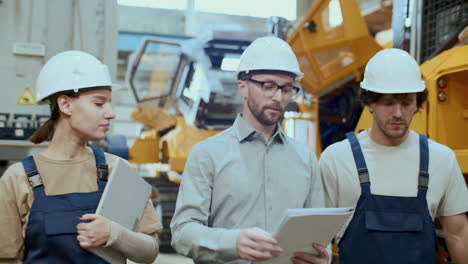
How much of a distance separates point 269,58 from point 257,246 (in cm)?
85

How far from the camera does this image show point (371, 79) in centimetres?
274

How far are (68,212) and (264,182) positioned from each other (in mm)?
774

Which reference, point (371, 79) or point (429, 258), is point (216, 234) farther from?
point (371, 79)

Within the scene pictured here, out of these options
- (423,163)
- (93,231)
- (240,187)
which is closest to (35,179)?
(93,231)

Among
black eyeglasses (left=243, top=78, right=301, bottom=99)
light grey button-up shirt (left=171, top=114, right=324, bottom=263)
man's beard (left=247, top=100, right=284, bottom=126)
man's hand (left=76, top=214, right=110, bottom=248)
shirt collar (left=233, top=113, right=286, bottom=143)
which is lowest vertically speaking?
man's hand (left=76, top=214, right=110, bottom=248)

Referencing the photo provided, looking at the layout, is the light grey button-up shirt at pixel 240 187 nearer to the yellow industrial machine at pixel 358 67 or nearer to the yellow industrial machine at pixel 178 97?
the yellow industrial machine at pixel 358 67

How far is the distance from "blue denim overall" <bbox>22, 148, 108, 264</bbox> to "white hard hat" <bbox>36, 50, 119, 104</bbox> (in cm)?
35

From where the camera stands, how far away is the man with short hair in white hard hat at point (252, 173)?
211 cm

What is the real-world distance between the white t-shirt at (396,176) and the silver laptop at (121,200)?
0.89 meters

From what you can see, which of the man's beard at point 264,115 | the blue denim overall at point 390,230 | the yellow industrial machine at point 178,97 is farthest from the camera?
the yellow industrial machine at point 178,97

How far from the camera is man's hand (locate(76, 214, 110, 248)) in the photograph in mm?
1980

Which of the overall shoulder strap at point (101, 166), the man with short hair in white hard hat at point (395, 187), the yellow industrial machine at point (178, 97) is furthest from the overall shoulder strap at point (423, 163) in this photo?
the yellow industrial machine at point (178, 97)

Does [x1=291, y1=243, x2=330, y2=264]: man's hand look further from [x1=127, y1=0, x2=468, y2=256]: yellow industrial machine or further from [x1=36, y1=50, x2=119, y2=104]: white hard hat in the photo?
[x1=127, y1=0, x2=468, y2=256]: yellow industrial machine

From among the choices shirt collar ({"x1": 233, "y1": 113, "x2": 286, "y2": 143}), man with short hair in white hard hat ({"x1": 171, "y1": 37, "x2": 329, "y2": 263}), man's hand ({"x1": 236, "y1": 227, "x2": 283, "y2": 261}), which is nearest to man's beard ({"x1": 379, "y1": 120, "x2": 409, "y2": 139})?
man with short hair in white hard hat ({"x1": 171, "y1": 37, "x2": 329, "y2": 263})
